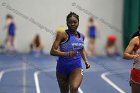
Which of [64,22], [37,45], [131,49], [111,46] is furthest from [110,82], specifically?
[37,45]

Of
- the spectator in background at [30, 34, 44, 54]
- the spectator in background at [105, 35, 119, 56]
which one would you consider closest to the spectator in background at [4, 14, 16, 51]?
the spectator in background at [30, 34, 44, 54]

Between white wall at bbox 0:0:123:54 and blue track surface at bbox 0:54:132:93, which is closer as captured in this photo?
blue track surface at bbox 0:54:132:93

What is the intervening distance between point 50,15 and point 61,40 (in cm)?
1522

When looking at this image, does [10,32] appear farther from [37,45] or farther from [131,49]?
[131,49]

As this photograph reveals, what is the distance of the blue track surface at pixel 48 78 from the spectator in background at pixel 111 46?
365cm

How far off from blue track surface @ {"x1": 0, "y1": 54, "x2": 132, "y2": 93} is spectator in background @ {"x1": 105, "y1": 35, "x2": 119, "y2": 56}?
3654mm

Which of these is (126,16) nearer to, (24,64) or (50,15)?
(50,15)

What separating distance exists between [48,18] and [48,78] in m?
9.32

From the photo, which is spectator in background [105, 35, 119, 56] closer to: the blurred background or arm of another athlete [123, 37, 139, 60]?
the blurred background

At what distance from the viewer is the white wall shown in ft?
71.4

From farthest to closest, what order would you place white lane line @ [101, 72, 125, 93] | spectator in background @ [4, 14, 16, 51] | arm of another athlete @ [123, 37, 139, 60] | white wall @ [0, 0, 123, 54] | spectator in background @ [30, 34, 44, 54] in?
spectator in background @ [30, 34, 44, 54]
white wall @ [0, 0, 123, 54]
spectator in background @ [4, 14, 16, 51]
white lane line @ [101, 72, 125, 93]
arm of another athlete @ [123, 37, 139, 60]

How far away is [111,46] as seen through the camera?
2255 centimetres

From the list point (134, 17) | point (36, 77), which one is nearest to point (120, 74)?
point (36, 77)

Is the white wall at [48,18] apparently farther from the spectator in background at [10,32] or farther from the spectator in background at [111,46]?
the spectator in background at [10,32]
